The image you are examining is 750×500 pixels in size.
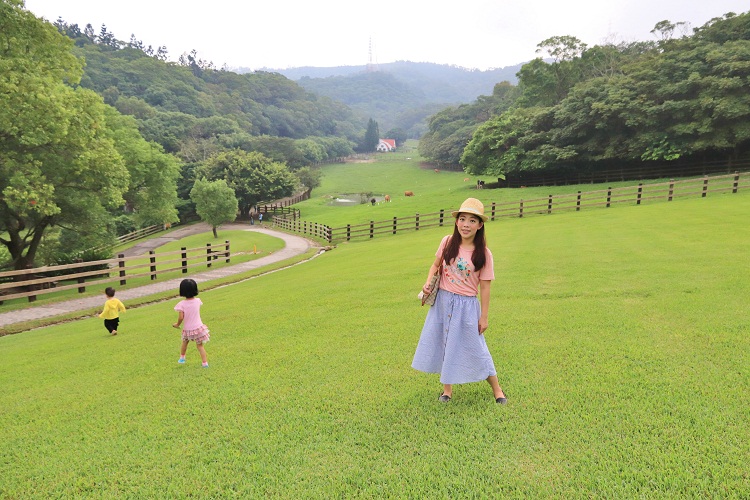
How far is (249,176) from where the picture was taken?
54.4 meters

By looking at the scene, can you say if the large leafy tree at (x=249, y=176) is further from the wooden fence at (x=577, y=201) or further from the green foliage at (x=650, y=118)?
the green foliage at (x=650, y=118)

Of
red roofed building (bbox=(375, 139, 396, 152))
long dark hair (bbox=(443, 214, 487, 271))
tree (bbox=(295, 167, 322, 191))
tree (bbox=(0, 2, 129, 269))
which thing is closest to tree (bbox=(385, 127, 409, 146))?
red roofed building (bbox=(375, 139, 396, 152))

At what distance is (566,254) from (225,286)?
443 inches

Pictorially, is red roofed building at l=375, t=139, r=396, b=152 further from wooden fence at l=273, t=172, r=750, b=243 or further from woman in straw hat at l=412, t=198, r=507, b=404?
woman in straw hat at l=412, t=198, r=507, b=404

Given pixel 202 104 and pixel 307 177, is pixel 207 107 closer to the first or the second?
pixel 202 104

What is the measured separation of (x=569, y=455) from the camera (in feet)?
10.4

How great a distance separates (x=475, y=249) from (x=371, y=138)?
151m

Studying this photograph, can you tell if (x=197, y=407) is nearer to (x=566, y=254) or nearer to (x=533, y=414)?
(x=533, y=414)

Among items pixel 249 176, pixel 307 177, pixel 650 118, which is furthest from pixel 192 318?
pixel 307 177

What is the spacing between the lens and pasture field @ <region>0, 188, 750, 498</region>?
3090 millimetres

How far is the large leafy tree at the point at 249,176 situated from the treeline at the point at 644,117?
2528 cm

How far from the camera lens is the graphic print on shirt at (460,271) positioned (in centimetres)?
381

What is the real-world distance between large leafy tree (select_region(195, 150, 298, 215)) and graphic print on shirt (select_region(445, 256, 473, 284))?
52410mm

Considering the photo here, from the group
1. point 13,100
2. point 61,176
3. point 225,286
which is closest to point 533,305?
point 225,286
